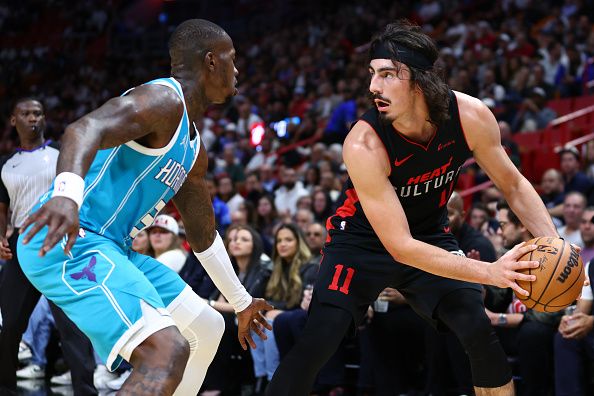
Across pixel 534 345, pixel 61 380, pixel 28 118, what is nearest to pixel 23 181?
pixel 28 118

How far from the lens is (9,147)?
17719 mm

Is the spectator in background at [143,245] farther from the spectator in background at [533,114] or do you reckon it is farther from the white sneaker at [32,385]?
the spectator in background at [533,114]

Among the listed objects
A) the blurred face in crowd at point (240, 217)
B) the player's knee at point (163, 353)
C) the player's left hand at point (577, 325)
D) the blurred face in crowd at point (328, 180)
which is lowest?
the player's left hand at point (577, 325)

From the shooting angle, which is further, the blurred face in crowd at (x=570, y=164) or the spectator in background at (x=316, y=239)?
the blurred face in crowd at (x=570, y=164)

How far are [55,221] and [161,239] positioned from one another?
520 centimetres

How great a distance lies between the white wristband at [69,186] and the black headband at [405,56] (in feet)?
5.53

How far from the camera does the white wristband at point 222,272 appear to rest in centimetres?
425

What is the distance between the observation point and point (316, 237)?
756 centimetres

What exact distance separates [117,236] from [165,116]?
22.6 inches

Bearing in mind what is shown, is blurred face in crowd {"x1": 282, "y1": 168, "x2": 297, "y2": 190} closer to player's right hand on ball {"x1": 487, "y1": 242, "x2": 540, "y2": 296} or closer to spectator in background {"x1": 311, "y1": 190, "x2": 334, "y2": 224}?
spectator in background {"x1": 311, "y1": 190, "x2": 334, "y2": 224}

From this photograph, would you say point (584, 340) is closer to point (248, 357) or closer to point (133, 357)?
point (248, 357)

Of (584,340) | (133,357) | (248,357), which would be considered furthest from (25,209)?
(584,340)

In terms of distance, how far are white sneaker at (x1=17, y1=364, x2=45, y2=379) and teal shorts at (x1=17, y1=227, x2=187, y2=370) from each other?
4797 millimetres

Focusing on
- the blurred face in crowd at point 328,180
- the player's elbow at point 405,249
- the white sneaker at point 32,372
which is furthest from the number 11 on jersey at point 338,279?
the blurred face in crowd at point 328,180
